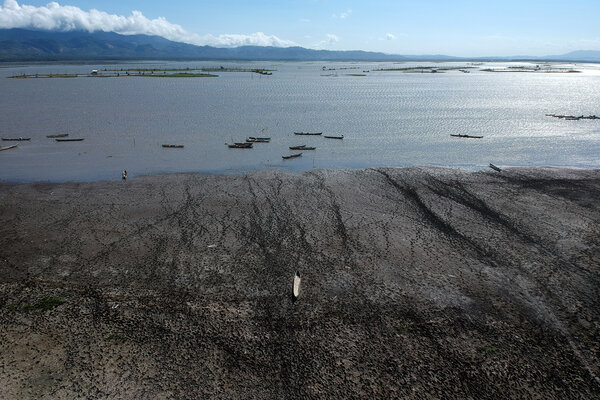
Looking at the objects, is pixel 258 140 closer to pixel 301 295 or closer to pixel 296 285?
pixel 296 285

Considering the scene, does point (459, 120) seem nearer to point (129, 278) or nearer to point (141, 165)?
point (141, 165)

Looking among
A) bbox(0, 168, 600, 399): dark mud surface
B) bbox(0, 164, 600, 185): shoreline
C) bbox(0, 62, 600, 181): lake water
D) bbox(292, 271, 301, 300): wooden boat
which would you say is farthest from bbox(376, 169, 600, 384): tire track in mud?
bbox(0, 62, 600, 181): lake water

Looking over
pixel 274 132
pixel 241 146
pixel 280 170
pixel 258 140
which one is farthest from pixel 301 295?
pixel 274 132

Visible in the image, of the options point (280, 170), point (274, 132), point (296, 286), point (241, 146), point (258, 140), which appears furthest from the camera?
point (274, 132)

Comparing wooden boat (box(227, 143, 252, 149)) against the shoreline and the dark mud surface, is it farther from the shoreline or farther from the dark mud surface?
the dark mud surface

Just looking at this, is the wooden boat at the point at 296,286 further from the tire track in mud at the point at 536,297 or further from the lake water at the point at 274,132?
the lake water at the point at 274,132

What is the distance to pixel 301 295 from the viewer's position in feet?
39.6

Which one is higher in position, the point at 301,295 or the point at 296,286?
the point at 296,286

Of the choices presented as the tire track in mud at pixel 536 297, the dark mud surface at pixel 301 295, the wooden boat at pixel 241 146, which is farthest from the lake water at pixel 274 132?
the tire track in mud at pixel 536 297

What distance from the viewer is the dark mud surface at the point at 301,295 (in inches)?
356

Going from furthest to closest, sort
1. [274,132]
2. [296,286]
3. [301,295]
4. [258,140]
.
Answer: [274,132] → [258,140] → [296,286] → [301,295]

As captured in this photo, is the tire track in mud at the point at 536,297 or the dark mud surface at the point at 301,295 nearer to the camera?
the dark mud surface at the point at 301,295

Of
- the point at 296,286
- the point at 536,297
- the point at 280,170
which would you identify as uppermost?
the point at 296,286

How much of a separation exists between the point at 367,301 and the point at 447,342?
2420 mm
